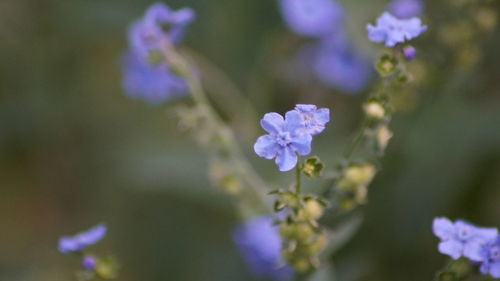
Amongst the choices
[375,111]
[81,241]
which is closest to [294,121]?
[375,111]

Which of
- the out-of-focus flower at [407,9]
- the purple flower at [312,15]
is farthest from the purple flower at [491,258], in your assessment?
the purple flower at [312,15]

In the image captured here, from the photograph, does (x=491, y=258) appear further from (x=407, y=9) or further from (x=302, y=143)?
(x=407, y=9)

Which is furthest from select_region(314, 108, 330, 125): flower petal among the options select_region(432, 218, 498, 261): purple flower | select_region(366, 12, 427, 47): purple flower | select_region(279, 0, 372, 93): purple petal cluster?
select_region(279, 0, 372, 93): purple petal cluster

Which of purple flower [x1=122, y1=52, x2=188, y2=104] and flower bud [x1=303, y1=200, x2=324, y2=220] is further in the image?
purple flower [x1=122, y1=52, x2=188, y2=104]

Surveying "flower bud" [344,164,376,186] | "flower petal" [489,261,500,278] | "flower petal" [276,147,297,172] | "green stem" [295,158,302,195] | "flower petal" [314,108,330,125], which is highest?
"flower bud" [344,164,376,186]

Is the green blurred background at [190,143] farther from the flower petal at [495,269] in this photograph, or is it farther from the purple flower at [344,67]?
the flower petal at [495,269]

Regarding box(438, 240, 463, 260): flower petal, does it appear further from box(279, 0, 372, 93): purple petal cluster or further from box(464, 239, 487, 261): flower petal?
box(279, 0, 372, 93): purple petal cluster

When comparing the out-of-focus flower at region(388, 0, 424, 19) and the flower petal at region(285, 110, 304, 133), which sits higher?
the out-of-focus flower at region(388, 0, 424, 19)

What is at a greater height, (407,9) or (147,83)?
(147,83)
